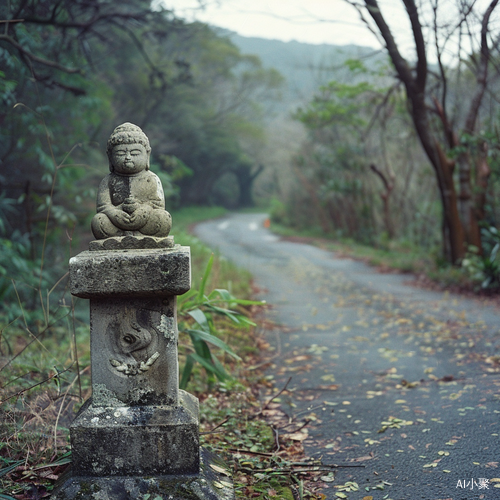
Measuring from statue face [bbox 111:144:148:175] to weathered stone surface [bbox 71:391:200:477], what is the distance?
1327 millimetres

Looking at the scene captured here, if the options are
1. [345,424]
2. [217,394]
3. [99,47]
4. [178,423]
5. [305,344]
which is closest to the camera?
[178,423]

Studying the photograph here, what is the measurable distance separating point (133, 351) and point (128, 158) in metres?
1.04

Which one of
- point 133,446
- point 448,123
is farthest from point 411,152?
point 133,446

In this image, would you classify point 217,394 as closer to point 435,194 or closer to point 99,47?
point 435,194

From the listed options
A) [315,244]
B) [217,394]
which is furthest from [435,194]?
[217,394]

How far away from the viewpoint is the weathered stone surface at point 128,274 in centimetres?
248

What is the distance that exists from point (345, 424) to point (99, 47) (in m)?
13.9

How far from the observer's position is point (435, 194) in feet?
48.7

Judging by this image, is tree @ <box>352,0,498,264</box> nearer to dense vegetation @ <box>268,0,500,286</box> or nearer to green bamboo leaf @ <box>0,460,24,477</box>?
dense vegetation @ <box>268,0,500,286</box>

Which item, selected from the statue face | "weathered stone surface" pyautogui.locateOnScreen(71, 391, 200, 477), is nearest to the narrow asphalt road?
"weathered stone surface" pyautogui.locateOnScreen(71, 391, 200, 477)

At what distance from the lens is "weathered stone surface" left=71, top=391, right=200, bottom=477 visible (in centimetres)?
256

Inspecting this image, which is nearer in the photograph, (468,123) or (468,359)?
(468,359)

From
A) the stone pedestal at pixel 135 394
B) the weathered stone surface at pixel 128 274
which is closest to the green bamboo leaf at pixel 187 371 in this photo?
the stone pedestal at pixel 135 394

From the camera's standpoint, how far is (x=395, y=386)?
4629 mm
